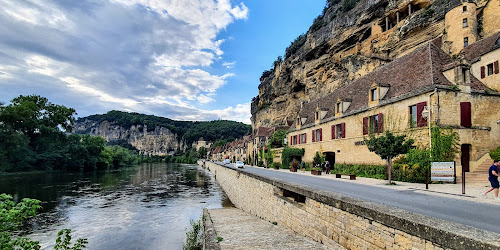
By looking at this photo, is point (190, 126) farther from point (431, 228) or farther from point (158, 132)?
point (431, 228)

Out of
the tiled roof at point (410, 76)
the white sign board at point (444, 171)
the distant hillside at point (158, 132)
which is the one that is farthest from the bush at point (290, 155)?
the distant hillside at point (158, 132)

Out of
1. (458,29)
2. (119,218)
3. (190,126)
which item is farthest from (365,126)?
(190,126)

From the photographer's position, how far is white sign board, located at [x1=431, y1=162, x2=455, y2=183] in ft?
39.4

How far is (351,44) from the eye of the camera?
46219 mm

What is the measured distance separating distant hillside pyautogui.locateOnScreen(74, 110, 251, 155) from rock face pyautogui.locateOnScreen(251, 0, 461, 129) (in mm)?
97100

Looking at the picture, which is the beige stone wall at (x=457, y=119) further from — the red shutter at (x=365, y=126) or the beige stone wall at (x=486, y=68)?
the beige stone wall at (x=486, y=68)

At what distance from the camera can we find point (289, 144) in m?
36.7

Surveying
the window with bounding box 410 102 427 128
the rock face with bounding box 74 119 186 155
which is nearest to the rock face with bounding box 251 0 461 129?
the window with bounding box 410 102 427 128

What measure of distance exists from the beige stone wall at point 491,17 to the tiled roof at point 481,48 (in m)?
6.67

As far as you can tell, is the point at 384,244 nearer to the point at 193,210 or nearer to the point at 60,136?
the point at 193,210

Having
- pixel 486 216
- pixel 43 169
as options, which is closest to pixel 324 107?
pixel 486 216

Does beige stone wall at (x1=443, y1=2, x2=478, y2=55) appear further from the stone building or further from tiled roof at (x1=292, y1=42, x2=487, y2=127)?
tiled roof at (x1=292, y1=42, x2=487, y2=127)

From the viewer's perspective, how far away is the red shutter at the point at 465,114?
1529cm

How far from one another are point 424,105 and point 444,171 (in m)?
5.09
